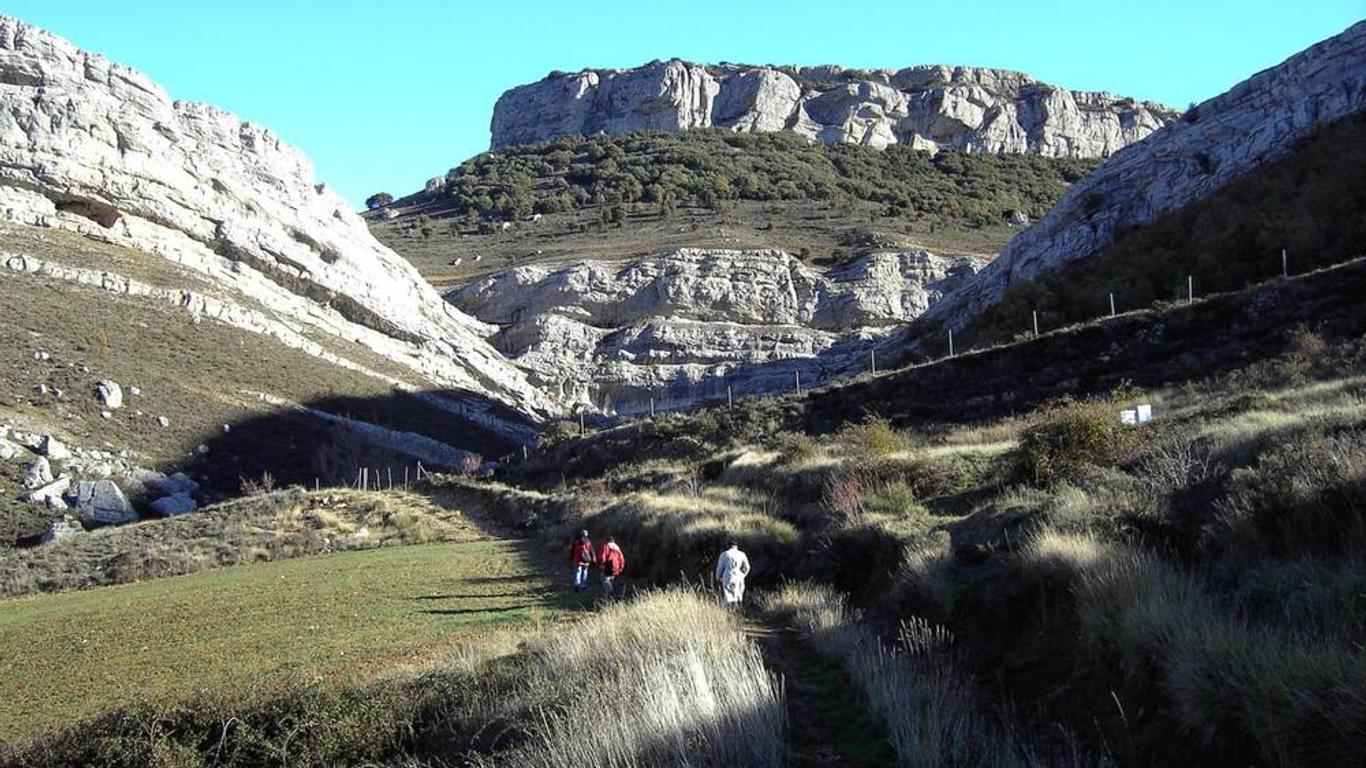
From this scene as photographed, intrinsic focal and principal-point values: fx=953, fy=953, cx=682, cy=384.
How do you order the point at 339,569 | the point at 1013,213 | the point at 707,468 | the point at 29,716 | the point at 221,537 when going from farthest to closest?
the point at 1013,213, the point at 221,537, the point at 707,468, the point at 339,569, the point at 29,716

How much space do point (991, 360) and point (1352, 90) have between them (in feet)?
85.2

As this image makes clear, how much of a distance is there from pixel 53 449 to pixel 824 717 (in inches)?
1878

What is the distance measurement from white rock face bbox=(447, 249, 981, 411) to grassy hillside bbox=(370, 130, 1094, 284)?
491 centimetres

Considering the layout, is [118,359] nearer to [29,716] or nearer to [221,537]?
[221,537]

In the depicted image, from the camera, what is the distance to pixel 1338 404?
1209cm

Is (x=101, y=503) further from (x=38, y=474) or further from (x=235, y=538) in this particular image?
(x=235, y=538)

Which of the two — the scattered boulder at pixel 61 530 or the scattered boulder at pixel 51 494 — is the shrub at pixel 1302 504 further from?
the scattered boulder at pixel 51 494

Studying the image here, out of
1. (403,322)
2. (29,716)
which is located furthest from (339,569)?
(403,322)

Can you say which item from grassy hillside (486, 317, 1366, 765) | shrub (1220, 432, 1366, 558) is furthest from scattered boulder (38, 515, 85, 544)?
shrub (1220, 432, 1366, 558)

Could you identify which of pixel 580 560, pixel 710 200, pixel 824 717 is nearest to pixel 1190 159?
pixel 580 560

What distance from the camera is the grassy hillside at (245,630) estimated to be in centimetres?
1217

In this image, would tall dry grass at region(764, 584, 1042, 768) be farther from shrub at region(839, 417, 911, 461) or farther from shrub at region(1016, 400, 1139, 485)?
shrub at region(839, 417, 911, 461)

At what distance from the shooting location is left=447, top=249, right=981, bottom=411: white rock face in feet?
271

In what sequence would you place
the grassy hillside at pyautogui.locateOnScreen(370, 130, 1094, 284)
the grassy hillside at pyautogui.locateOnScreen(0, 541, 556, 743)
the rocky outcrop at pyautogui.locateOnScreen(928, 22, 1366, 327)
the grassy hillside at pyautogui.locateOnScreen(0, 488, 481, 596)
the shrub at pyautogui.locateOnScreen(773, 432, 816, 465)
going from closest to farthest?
the grassy hillside at pyautogui.locateOnScreen(0, 541, 556, 743) < the shrub at pyautogui.locateOnScreen(773, 432, 816, 465) < the grassy hillside at pyautogui.locateOnScreen(0, 488, 481, 596) < the rocky outcrop at pyautogui.locateOnScreen(928, 22, 1366, 327) < the grassy hillside at pyautogui.locateOnScreen(370, 130, 1094, 284)
